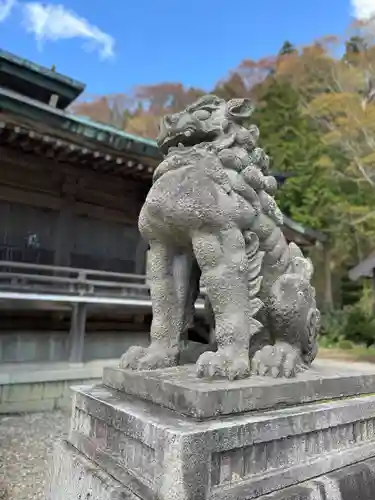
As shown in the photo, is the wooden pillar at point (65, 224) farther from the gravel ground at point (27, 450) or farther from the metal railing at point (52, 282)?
the gravel ground at point (27, 450)

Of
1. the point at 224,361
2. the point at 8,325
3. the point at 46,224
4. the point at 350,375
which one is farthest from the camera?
the point at 46,224

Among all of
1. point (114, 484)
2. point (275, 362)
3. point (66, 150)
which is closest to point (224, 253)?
point (275, 362)

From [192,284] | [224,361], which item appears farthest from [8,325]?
[224,361]

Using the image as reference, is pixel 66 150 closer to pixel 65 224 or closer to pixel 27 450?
pixel 65 224

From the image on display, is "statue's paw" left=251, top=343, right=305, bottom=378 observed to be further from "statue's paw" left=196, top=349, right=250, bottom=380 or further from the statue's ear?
the statue's ear

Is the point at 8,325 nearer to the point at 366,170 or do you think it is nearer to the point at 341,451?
the point at 341,451

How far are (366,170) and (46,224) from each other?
12606 mm

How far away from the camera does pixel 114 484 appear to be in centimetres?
196

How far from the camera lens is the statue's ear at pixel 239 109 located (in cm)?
258

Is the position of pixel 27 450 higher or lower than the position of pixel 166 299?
lower

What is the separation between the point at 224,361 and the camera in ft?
7.00

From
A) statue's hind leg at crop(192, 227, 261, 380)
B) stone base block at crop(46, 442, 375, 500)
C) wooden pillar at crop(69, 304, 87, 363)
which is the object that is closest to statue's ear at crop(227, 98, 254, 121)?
statue's hind leg at crop(192, 227, 261, 380)

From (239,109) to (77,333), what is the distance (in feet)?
19.4

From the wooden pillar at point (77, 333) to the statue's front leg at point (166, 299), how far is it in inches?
205
